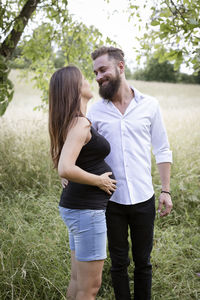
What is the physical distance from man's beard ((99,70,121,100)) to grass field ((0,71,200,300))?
144 cm

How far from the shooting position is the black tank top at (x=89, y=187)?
5.83ft

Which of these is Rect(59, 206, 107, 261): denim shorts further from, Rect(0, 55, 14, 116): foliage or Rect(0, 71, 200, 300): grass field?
Rect(0, 55, 14, 116): foliage

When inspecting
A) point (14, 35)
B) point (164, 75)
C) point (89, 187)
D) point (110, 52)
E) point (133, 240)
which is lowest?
point (133, 240)

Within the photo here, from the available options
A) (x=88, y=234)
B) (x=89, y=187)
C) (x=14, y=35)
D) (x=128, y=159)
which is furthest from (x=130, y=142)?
(x=14, y=35)

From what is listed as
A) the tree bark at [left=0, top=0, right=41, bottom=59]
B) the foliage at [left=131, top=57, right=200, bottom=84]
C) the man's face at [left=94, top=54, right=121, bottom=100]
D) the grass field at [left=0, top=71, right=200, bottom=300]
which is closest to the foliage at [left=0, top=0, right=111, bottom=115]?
the tree bark at [left=0, top=0, right=41, bottom=59]

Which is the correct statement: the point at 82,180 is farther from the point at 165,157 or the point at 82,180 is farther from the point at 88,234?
the point at 165,157

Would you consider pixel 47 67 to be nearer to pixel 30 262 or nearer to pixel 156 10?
pixel 156 10

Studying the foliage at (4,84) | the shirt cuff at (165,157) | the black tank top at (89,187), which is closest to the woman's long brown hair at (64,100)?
the black tank top at (89,187)

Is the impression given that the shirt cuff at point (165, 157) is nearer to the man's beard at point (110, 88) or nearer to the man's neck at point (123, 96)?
the man's neck at point (123, 96)

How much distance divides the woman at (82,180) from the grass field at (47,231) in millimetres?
442

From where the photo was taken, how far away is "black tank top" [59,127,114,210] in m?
1.78

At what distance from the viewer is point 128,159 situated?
219 cm

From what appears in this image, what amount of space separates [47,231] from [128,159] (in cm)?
157

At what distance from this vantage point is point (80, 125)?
1.67 meters
